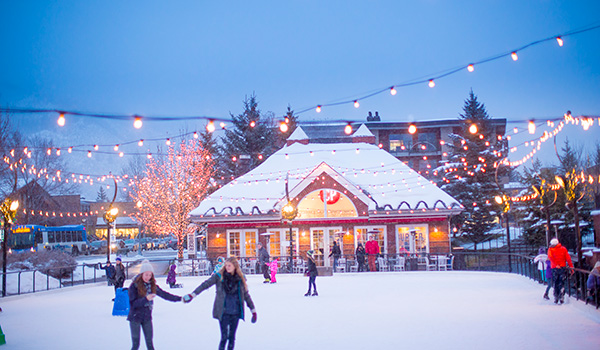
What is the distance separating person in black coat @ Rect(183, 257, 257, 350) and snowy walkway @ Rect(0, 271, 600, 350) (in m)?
1.34

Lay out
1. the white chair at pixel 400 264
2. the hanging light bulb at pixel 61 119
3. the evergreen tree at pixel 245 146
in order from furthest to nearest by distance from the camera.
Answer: the evergreen tree at pixel 245 146
the white chair at pixel 400 264
the hanging light bulb at pixel 61 119

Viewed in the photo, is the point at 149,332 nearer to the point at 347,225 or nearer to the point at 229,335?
the point at 229,335

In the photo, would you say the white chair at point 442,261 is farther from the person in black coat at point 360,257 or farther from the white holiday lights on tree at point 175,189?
the white holiday lights on tree at point 175,189

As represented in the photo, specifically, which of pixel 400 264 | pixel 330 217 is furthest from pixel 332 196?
pixel 400 264

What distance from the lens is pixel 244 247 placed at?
106 feet

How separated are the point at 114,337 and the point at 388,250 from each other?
23.2m

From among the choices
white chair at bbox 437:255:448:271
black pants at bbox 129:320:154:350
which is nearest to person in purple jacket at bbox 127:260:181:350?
black pants at bbox 129:320:154:350

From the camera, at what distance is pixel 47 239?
5019cm

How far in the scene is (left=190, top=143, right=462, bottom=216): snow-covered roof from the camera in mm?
31703

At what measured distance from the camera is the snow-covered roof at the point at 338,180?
104 ft

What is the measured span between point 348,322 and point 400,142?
5246 cm

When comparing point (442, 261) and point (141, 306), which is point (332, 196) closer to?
point (442, 261)

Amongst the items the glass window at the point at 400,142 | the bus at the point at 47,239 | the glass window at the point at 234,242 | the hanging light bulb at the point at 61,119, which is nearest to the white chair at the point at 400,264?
the glass window at the point at 234,242

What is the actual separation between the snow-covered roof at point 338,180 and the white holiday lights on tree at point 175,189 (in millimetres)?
7203
